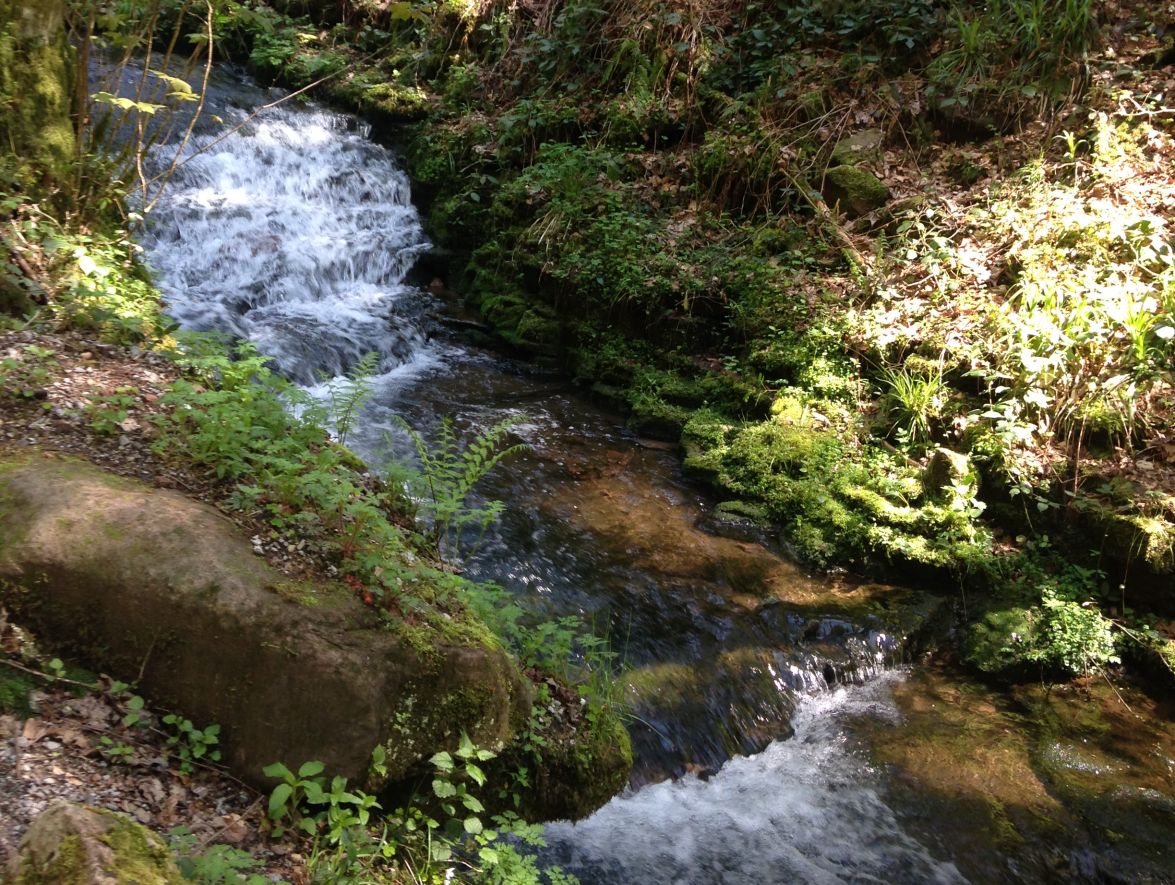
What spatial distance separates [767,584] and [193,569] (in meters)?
4.14

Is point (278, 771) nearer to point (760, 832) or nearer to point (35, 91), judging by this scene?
point (760, 832)

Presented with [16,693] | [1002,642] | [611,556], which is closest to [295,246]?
[611,556]

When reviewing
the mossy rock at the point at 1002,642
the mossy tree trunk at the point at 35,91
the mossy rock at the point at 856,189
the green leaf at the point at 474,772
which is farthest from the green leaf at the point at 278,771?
the mossy rock at the point at 856,189

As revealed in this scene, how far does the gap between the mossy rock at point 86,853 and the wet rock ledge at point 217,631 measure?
2.94 feet

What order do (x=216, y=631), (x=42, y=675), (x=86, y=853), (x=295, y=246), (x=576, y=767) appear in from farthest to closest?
(x=295, y=246) → (x=576, y=767) → (x=216, y=631) → (x=42, y=675) → (x=86, y=853)

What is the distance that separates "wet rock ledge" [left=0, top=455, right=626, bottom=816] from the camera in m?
2.76

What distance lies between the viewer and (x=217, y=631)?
281 centimetres

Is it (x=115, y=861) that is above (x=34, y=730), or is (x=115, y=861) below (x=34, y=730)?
above

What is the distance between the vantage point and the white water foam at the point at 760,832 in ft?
12.5

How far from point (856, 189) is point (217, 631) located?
7738mm

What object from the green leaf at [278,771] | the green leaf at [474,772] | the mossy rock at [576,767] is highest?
the green leaf at [278,771]

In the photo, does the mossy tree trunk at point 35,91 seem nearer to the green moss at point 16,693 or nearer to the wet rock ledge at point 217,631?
the wet rock ledge at point 217,631

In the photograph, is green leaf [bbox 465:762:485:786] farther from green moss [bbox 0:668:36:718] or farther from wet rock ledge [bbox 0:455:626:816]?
green moss [bbox 0:668:36:718]

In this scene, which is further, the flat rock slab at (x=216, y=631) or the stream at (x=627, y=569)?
the stream at (x=627, y=569)
